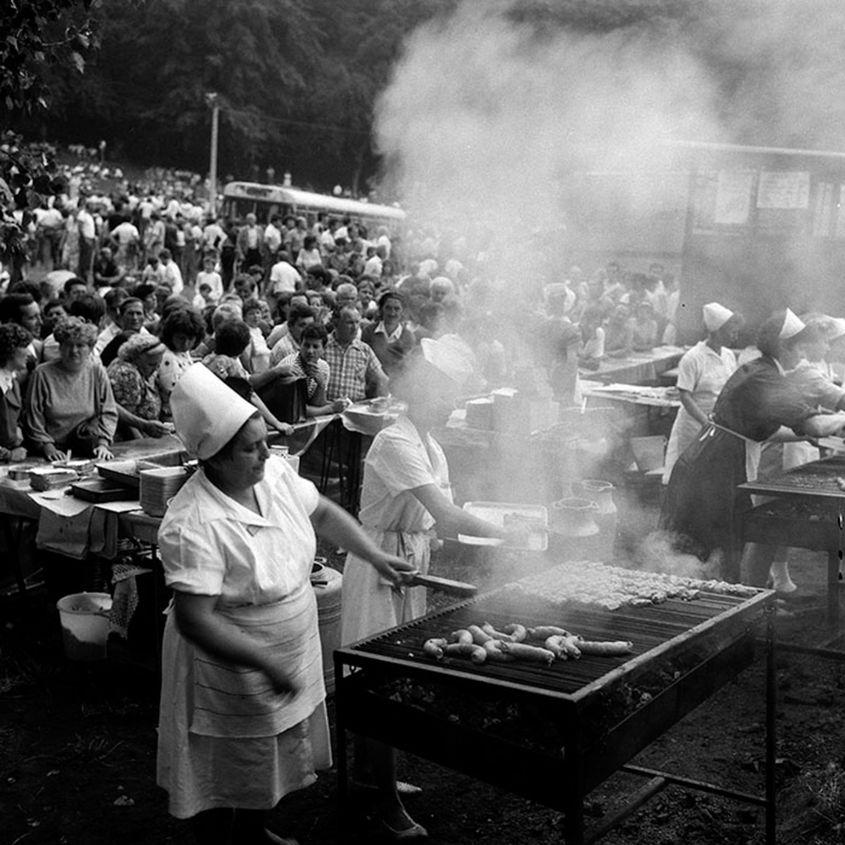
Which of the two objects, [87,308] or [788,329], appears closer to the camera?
[788,329]

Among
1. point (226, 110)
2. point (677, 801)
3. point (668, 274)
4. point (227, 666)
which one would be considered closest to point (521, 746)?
point (227, 666)

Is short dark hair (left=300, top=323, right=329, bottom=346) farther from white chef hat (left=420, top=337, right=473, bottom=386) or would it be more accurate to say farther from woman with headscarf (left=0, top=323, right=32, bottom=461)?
white chef hat (left=420, top=337, right=473, bottom=386)

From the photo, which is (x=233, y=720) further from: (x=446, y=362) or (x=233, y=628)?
(x=446, y=362)

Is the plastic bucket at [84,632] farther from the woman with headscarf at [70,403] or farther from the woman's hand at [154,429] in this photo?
the woman's hand at [154,429]

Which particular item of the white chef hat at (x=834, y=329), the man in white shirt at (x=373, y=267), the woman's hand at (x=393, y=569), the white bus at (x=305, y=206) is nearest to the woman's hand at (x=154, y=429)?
the woman's hand at (x=393, y=569)

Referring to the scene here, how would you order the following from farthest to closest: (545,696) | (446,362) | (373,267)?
(373,267) < (446,362) < (545,696)

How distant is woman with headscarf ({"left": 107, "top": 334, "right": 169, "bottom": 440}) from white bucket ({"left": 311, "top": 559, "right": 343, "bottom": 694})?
2597mm

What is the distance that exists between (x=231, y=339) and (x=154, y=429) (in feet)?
2.91

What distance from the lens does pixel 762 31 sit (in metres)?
10.5

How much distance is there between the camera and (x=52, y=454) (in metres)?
6.95

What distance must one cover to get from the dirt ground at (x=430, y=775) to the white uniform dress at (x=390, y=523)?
0.84 meters

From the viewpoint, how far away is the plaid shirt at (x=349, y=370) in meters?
9.78

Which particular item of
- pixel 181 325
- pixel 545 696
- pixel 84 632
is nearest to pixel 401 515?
pixel 545 696

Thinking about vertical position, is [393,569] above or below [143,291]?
below
